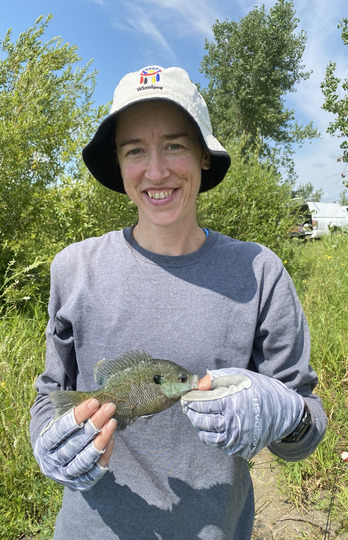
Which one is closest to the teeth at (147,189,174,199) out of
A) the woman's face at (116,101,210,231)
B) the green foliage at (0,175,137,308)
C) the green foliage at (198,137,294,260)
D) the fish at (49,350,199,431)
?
the woman's face at (116,101,210,231)

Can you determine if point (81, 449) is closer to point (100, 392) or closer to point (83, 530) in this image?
point (100, 392)

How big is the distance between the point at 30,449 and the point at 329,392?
8.39 feet

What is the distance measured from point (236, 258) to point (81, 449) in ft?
2.97

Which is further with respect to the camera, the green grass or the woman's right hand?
the green grass

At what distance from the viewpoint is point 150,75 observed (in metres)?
1.56

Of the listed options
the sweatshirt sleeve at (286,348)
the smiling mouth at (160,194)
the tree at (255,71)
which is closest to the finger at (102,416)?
the sweatshirt sleeve at (286,348)

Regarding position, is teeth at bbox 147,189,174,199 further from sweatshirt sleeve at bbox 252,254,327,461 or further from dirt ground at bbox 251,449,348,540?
dirt ground at bbox 251,449,348,540

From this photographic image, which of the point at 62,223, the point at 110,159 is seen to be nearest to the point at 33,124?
the point at 62,223

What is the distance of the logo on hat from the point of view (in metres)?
1.55

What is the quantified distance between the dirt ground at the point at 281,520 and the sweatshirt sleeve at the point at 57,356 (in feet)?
6.65

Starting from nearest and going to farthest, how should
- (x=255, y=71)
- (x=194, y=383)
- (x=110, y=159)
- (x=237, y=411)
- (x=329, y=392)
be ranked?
(x=237, y=411) → (x=194, y=383) → (x=110, y=159) → (x=329, y=392) → (x=255, y=71)

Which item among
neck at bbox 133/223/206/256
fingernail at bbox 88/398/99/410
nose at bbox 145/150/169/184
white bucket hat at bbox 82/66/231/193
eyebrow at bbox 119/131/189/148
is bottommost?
fingernail at bbox 88/398/99/410

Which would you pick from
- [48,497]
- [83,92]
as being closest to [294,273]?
[83,92]

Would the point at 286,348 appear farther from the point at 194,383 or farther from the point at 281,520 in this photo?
the point at 281,520
